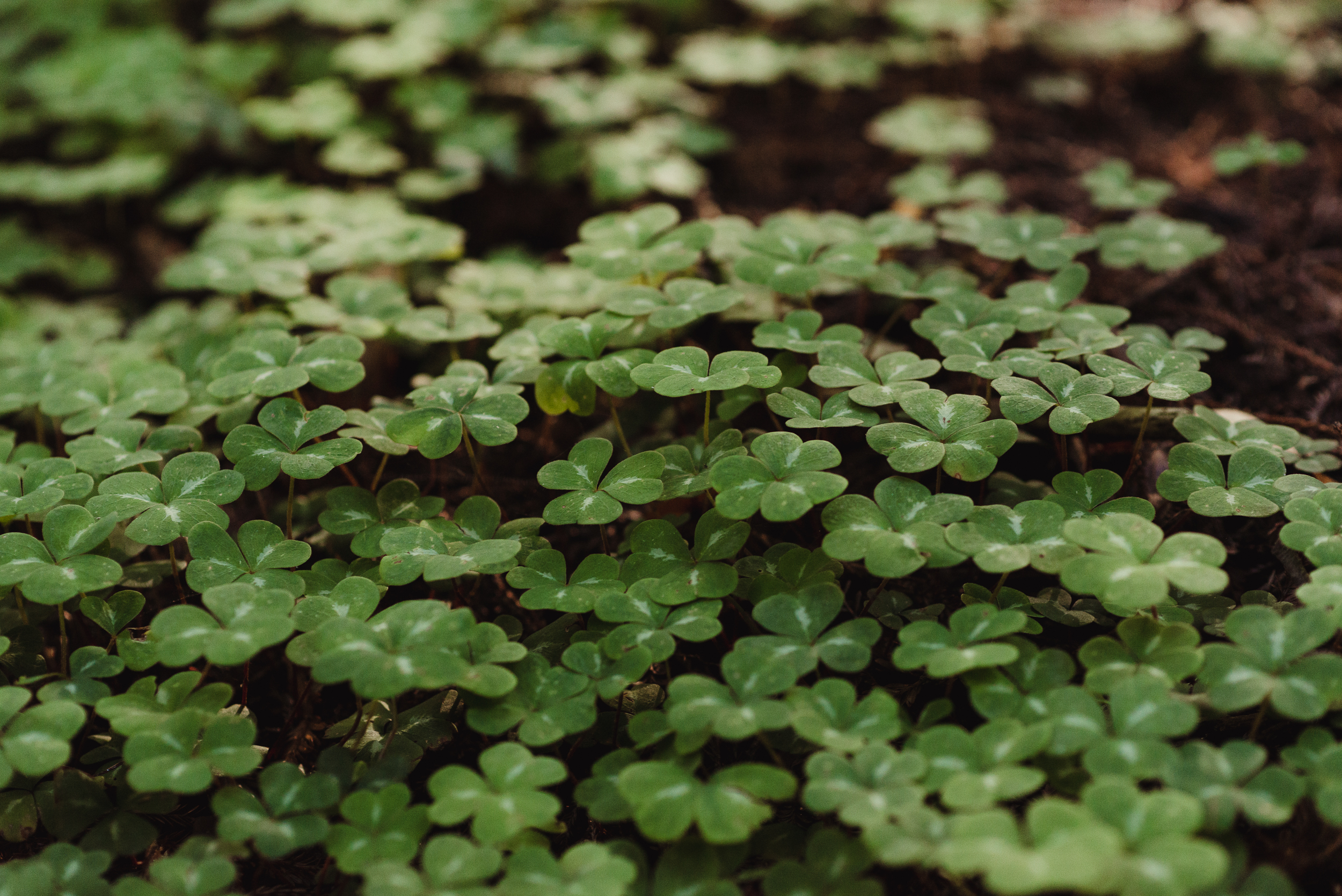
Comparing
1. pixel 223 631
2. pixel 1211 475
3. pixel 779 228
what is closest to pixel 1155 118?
pixel 779 228

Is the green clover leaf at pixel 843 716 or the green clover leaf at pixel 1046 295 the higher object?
the green clover leaf at pixel 1046 295

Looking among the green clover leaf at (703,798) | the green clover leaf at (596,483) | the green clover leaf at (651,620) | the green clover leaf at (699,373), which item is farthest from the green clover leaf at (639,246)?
the green clover leaf at (703,798)

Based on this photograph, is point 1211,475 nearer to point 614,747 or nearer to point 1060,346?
point 1060,346

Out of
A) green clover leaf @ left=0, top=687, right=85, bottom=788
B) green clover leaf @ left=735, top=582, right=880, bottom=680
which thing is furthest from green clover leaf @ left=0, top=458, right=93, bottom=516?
green clover leaf @ left=735, top=582, right=880, bottom=680

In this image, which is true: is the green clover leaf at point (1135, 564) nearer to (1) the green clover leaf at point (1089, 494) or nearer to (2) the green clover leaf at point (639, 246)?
(1) the green clover leaf at point (1089, 494)

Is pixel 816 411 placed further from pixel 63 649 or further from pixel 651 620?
pixel 63 649

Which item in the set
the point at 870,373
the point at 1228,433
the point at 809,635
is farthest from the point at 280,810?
the point at 1228,433

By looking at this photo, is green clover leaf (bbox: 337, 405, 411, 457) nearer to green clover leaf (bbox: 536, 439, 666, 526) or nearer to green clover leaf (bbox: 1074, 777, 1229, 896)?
green clover leaf (bbox: 536, 439, 666, 526)
